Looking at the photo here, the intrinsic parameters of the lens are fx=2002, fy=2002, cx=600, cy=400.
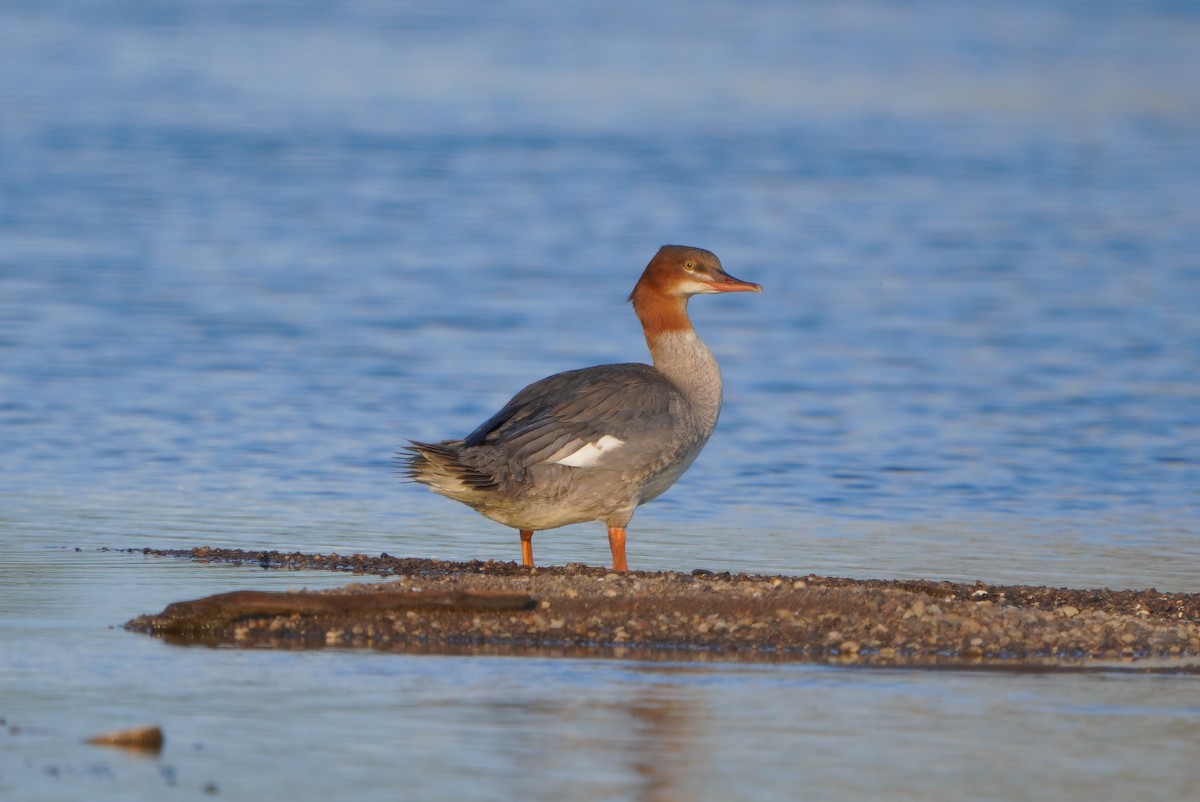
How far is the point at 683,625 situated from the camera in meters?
6.95

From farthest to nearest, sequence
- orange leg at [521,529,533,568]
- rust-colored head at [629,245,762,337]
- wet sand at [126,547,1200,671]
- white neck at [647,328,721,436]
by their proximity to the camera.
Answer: rust-colored head at [629,245,762,337] < white neck at [647,328,721,436] < orange leg at [521,529,533,568] < wet sand at [126,547,1200,671]

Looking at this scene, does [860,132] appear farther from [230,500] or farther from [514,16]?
[230,500]

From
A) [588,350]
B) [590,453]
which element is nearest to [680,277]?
[590,453]

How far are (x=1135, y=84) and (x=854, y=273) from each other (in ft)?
52.3

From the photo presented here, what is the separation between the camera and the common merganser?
861 cm

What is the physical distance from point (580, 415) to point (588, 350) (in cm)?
700

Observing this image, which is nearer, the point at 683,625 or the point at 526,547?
the point at 683,625

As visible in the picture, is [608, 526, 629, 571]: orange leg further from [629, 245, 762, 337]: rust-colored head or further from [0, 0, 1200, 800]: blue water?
[629, 245, 762, 337]: rust-colored head

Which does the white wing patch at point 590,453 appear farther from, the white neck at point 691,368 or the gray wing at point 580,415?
the white neck at point 691,368

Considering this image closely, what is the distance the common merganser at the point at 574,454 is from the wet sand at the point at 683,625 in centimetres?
122

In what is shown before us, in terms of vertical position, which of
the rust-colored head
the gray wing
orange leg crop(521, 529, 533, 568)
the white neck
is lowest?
orange leg crop(521, 529, 533, 568)

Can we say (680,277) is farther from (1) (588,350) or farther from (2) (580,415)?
(1) (588,350)

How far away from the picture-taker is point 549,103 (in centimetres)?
3316

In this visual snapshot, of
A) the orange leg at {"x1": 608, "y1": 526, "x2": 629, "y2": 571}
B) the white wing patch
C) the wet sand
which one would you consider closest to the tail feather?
the white wing patch
